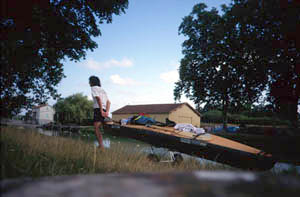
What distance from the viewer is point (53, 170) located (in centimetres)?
208

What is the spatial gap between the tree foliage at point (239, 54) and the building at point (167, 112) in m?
15.9

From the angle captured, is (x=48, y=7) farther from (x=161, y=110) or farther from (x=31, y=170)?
(x=161, y=110)

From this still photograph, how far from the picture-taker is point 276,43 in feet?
41.3

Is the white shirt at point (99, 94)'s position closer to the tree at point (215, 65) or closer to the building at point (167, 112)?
the tree at point (215, 65)

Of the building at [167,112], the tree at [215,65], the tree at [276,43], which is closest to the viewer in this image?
the tree at [276,43]

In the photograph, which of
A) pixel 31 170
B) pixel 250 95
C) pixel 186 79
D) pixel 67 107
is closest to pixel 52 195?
pixel 31 170

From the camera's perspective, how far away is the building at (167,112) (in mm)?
35750

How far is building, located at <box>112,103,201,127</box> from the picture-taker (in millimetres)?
35750

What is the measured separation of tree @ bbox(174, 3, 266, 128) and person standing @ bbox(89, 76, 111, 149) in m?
13.5

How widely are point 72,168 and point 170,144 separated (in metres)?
3.67

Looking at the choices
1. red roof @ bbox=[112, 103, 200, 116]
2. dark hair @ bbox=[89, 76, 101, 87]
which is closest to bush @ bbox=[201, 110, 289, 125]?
red roof @ bbox=[112, 103, 200, 116]

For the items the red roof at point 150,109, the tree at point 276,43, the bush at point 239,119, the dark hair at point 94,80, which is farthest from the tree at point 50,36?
the bush at point 239,119

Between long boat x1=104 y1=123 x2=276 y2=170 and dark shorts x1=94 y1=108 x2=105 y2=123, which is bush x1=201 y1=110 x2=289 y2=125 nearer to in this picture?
long boat x1=104 y1=123 x2=276 y2=170

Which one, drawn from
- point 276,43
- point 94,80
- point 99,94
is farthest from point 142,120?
point 276,43
